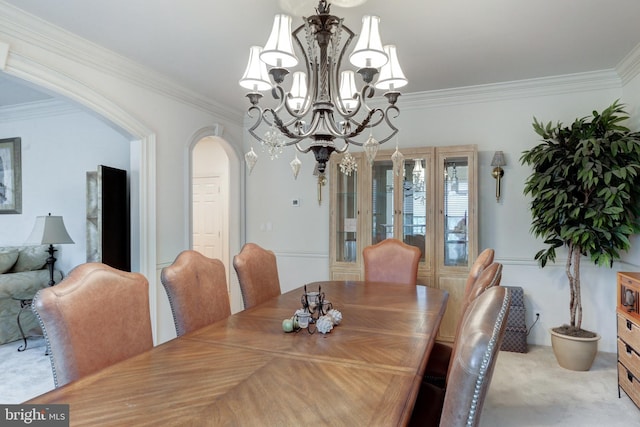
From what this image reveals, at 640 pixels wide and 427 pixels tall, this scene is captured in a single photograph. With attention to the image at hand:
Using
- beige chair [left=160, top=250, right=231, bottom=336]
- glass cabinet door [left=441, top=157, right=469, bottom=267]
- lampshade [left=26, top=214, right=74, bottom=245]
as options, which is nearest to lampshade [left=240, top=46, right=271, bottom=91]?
beige chair [left=160, top=250, right=231, bottom=336]

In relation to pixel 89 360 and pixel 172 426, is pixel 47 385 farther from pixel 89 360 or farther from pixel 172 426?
pixel 172 426

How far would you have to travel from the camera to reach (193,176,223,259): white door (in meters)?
6.03

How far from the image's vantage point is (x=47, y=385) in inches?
114

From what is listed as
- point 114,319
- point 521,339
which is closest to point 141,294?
point 114,319

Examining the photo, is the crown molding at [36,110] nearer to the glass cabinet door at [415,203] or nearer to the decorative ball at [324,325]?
the glass cabinet door at [415,203]

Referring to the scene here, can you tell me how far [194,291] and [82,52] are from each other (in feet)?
7.02

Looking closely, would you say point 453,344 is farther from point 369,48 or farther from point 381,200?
point 381,200

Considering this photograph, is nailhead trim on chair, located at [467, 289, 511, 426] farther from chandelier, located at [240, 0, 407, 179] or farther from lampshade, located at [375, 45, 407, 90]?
lampshade, located at [375, 45, 407, 90]

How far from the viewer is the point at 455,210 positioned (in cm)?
373

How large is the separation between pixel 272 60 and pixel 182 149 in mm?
2292

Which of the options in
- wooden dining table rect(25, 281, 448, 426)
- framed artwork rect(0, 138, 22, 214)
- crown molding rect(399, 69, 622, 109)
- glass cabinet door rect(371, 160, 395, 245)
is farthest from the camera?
framed artwork rect(0, 138, 22, 214)

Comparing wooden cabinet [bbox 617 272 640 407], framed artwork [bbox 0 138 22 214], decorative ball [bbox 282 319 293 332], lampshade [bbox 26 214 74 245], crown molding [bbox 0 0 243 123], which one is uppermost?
crown molding [bbox 0 0 243 123]

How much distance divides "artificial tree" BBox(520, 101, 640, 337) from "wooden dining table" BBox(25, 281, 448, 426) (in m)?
1.95

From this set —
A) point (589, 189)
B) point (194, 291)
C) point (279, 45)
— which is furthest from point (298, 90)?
point (589, 189)
